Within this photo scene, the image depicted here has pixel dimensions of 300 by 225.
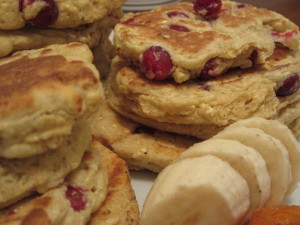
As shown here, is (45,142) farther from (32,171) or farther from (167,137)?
(167,137)

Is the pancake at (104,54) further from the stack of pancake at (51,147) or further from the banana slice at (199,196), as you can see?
the banana slice at (199,196)

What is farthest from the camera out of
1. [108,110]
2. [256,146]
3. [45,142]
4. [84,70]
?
[108,110]

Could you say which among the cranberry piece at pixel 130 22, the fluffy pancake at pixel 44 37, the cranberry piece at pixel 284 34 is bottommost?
the fluffy pancake at pixel 44 37

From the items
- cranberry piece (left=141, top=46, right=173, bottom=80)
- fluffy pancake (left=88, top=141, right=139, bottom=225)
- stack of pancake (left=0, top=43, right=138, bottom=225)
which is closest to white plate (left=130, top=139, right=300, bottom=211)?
fluffy pancake (left=88, top=141, right=139, bottom=225)

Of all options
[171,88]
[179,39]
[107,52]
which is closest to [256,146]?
[171,88]

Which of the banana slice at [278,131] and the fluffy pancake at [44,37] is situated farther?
the fluffy pancake at [44,37]

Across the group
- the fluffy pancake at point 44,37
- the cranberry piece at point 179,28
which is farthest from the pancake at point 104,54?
the cranberry piece at point 179,28

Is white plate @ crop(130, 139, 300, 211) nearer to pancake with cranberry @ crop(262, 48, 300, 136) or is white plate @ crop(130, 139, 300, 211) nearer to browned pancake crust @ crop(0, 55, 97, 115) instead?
pancake with cranberry @ crop(262, 48, 300, 136)

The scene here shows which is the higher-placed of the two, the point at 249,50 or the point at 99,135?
the point at 249,50
